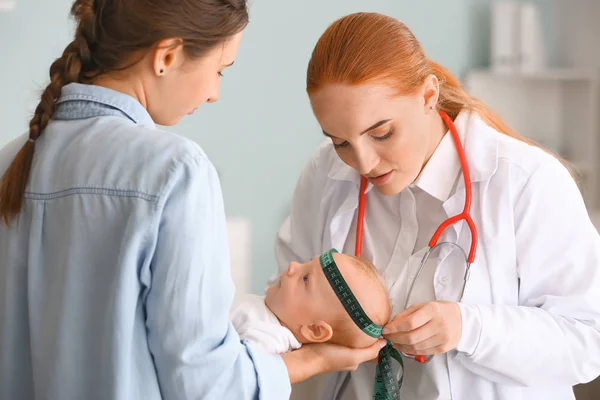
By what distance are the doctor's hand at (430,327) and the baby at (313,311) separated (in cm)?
11

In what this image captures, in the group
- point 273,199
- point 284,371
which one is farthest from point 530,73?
point 284,371

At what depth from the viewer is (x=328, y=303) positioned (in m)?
1.60

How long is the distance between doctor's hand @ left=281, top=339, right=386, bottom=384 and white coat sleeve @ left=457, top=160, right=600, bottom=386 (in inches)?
7.8

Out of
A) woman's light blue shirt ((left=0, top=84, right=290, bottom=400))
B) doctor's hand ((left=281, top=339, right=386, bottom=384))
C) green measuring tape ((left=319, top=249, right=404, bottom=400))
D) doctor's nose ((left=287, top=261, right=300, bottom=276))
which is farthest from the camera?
doctor's nose ((left=287, top=261, right=300, bottom=276))

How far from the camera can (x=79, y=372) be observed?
110 cm

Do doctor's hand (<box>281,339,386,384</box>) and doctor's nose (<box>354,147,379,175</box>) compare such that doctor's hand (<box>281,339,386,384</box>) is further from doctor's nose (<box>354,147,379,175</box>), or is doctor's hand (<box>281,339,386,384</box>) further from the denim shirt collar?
the denim shirt collar

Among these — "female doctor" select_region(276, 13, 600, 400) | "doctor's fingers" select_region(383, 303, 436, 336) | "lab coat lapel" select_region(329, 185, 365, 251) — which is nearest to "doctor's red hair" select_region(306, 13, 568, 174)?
"female doctor" select_region(276, 13, 600, 400)

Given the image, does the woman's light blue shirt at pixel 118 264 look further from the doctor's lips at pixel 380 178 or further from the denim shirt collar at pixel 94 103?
the doctor's lips at pixel 380 178

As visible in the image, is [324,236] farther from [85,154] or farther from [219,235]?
[85,154]

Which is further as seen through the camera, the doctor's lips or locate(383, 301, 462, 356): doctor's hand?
the doctor's lips

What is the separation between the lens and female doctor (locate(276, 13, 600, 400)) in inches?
58.4

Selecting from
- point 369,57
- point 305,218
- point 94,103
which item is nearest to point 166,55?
point 94,103

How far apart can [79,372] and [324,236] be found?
81 centimetres

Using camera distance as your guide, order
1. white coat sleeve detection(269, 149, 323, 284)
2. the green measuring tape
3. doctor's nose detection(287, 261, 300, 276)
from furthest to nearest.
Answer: white coat sleeve detection(269, 149, 323, 284)
doctor's nose detection(287, 261, 300, 276)
the green measuring tape
